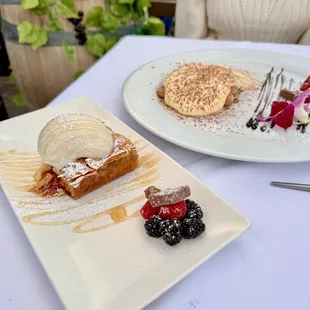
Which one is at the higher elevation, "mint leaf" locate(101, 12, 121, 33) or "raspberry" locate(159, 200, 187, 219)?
"raspberry" locate(159, 200, 187, 219)

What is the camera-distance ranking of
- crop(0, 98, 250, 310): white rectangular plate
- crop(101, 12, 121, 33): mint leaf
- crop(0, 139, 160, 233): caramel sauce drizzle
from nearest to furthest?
crop(0, 98, 250, 310): white rectangular plate → crop(0, 139, 160, 233): caramel sauce drizzle → crop(101, 12, 121, 33): mint leaf

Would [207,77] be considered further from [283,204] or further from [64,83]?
[64,83]

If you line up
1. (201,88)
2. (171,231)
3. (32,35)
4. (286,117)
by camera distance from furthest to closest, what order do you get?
(32,35)
(201,88)
(286,117)
(171,231)

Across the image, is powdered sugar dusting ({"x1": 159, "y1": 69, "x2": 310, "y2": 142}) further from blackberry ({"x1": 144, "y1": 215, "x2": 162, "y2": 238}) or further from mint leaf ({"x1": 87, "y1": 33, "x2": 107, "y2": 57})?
mint leaf ({"x1": 87, "y1": 33, "x2": 107, "y2": 57})

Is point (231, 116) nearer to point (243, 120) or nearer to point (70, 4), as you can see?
point (243, 120)

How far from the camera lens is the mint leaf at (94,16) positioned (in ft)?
5.05

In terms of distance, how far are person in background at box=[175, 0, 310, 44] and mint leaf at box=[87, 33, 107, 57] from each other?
0.42 m

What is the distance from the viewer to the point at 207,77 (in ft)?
3.37

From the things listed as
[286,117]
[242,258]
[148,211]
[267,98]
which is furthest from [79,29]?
[242,258]

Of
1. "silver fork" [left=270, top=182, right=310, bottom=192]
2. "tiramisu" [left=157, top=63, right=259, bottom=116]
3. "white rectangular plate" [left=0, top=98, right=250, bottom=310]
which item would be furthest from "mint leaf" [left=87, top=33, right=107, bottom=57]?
"silver fork" [left=270, top=182, right=310, bottom=192]

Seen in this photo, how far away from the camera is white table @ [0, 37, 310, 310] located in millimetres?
528

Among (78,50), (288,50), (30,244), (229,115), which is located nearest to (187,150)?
(229,115)

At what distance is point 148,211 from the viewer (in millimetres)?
614

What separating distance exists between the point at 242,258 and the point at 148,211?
0.17 metres
